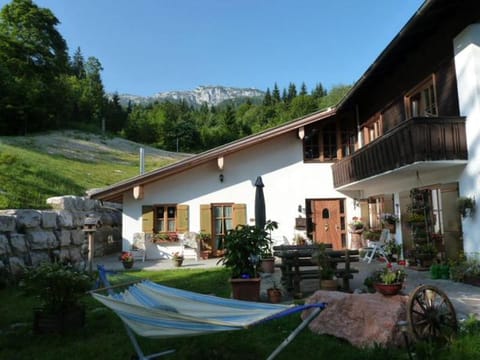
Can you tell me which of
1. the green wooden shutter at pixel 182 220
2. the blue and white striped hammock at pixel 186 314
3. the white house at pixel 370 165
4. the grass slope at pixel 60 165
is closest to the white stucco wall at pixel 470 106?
the white house at pixel 370 165

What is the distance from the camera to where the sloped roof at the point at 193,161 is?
1087 cm

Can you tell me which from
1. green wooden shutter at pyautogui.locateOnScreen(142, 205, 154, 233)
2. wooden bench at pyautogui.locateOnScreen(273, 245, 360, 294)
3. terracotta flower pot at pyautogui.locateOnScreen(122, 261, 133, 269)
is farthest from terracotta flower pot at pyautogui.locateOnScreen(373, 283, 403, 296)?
green wooden shutter at pyautogui.locateOnScreen(142, 205, 154, 233)

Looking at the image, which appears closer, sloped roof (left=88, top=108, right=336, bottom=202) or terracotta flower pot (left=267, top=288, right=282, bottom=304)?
terracotta flower pot (left=267, top=288, right=282, bottom=304)

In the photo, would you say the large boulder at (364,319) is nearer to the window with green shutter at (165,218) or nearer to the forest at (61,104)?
the window with green shutter at (165,218)

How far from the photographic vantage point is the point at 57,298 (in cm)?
411

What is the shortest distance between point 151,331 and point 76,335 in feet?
6.29

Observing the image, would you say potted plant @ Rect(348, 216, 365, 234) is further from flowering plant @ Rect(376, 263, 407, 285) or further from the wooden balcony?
flowering plant @ Rect(376, 263, 407, 285)

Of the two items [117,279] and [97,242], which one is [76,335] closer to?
[117,279]

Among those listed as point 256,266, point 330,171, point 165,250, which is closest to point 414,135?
point 256,266

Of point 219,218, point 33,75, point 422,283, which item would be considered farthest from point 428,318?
point 33,75

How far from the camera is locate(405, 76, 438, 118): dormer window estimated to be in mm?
7816

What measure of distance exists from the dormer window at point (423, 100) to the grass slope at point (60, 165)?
10.0 m

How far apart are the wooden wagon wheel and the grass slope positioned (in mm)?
9482

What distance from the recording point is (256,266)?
17.3ft
